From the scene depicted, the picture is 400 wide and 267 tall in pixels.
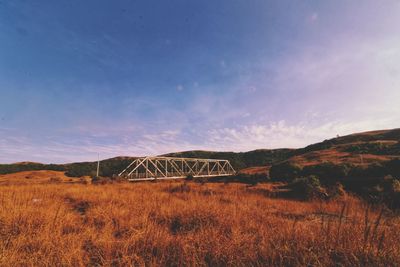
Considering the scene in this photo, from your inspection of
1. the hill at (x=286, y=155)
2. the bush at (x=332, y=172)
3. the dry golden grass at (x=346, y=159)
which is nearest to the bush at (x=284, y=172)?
the bush at (x=332, y=172)

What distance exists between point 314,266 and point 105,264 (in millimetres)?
2456

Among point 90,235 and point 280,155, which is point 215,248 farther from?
point 280,155

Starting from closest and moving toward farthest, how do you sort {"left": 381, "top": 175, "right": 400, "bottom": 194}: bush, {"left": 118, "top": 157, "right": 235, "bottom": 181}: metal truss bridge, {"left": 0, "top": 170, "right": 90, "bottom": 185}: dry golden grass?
{"left": 381, "top": 175, "right": 400, "bottom": 194}: bush → {"left": 0, "top": 170, "right": 90, "bottom": 185}: dry golden grass → {"left": 118, "top": 157, "right": 235, "bottom": 181}: metal truss bridge

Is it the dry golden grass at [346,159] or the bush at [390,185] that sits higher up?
the dry golden grass at [346,159]

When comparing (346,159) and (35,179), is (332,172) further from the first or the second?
(35,179)

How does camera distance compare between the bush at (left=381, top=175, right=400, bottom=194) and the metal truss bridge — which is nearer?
the bush at (left=381, top=175, right=400, bottom=194)

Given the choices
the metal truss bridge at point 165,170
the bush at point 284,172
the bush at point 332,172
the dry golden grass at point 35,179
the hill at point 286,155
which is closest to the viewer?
the bush at point 332,172

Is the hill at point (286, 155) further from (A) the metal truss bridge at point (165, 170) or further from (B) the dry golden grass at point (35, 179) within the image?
(B) the dry golden grass at point (35, 179)

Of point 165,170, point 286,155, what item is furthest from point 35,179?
point 286,155

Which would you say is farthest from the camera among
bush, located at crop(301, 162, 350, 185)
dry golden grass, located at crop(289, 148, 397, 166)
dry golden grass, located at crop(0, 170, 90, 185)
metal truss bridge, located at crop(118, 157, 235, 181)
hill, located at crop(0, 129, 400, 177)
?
hill, located at crop(0, 129, 400, 177)

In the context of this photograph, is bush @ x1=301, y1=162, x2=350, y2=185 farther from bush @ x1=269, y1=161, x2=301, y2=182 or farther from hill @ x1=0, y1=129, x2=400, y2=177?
hill @ x1=0, y1=129, x2=400, y2=177

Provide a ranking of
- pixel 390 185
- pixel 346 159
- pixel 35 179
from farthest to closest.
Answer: pixel 346 159 → pixel 35 179 → pixel 390 185

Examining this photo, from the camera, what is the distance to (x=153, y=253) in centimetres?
275

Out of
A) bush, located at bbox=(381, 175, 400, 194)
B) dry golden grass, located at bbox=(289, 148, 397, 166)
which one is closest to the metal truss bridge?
dry golden grass, located at bbox=(289, 148, 397, 166)
